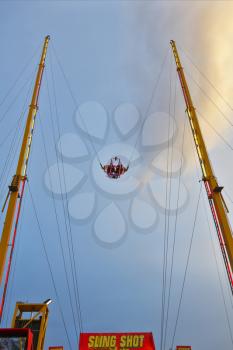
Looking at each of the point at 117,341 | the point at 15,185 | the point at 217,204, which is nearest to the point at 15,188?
the point at 15,185

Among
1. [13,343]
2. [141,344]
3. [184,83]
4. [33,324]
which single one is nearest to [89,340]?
[141,344]

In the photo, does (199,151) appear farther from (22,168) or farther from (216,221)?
(22,168)

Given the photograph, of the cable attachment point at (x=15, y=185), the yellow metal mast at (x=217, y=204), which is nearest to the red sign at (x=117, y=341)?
the yellow metal mast at (x=217, y=204)

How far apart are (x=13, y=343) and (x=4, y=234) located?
969cm

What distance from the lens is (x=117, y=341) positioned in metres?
27.2

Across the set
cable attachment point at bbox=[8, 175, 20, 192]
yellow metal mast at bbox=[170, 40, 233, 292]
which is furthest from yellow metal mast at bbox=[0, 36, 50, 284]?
yellow metal mast at bbox=[170, 40, 233, 292]

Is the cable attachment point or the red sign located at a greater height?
the cable attachment point

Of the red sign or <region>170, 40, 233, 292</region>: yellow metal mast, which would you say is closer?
<region>170, 40, 233, 292</region>: yellow metal mast

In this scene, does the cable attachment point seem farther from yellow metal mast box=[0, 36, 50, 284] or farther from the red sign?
the red sign

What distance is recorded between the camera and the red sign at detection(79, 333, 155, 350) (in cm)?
2650

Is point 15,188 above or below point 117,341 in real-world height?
above

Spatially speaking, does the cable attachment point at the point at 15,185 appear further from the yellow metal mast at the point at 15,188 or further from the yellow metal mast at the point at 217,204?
the yellow metal mast at the point at 217,204

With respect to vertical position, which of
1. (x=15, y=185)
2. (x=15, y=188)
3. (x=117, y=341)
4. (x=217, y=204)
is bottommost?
(x=117, y=341)

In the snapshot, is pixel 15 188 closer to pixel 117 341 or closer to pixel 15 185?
pixel 15 185
